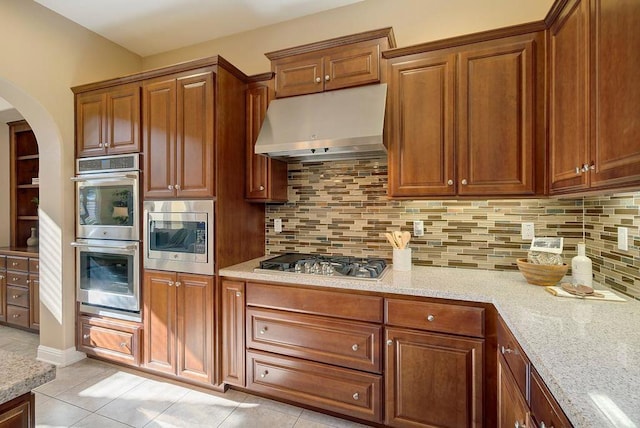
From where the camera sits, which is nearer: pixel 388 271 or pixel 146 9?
pixel 388 271

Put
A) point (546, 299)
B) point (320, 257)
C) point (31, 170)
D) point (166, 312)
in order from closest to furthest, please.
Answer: point (546, 299), point (166, 312), point (320, 257), point (31, 170)

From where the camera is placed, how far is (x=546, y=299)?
58.5 inches

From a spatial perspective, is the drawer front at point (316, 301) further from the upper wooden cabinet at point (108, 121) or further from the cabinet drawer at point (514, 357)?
the upper wooden cabinet at point (108, 121)

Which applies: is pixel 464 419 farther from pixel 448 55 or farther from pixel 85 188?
pixel 85 188

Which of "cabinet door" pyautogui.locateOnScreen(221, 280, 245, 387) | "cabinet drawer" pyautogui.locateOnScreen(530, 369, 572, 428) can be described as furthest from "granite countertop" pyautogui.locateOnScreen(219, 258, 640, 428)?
"cabinet door" pyautogui.locateOnScreen(221, 280, 245, 387)

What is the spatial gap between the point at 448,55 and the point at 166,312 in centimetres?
269

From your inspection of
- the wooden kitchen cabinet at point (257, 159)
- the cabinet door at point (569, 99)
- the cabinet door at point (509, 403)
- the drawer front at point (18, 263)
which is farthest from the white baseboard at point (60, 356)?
the cabinet door at point (569, 99)

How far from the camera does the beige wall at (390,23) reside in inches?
86.6

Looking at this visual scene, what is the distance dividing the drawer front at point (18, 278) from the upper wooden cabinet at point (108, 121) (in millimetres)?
1685

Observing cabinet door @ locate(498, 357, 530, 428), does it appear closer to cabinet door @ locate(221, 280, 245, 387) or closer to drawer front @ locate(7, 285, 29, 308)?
cabinet door @ locate(221, 280, 245, 387)

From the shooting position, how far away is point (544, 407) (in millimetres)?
907

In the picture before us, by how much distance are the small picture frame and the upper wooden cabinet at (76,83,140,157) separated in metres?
2.94

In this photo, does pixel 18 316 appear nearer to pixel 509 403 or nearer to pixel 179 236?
pixel 179 236

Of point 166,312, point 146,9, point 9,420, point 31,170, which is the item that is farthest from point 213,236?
point 31,170
